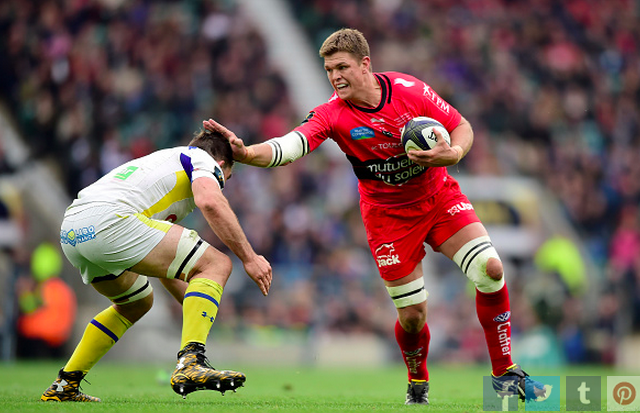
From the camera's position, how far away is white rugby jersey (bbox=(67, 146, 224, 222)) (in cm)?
632

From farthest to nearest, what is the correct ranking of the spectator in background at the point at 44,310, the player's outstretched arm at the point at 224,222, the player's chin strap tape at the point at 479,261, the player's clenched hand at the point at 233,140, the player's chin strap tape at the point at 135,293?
the spectator in background at the point at 44,310
the player's chin strap tape at the point at 479,261
the player's chin strap tape at the point at 135,293
the player's clenched hand at the point at 233,140
the player's outstretched arm at the point at 224,222

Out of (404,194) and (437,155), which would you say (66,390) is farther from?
(437,155)

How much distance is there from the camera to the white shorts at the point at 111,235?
6.19 metres

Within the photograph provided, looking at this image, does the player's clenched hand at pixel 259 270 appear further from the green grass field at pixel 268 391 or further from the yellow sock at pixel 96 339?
the yellow sock at pixel 96 339

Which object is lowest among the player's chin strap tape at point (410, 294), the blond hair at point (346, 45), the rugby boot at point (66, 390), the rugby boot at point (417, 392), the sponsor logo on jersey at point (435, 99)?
the rugby boot at point (66, 390)

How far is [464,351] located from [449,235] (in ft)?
30.1

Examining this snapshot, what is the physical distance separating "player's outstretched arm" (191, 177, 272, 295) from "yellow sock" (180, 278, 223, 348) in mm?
333

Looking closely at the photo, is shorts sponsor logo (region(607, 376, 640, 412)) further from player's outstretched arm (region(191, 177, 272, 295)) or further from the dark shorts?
player's outstretched arm (region(191, 177, 272, 295))

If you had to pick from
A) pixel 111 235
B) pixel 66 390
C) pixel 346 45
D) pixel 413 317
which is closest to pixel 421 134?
pixel 346 45

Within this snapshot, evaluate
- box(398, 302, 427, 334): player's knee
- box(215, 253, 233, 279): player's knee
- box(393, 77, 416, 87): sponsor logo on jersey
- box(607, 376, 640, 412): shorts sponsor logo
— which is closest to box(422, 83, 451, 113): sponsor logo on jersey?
box(393, 77, 416, 87): sponsor logo on jersey

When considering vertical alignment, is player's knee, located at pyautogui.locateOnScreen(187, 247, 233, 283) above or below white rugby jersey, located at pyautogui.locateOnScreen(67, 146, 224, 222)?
below

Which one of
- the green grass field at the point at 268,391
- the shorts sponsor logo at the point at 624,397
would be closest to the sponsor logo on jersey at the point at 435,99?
the green grass field at the point at 268,391

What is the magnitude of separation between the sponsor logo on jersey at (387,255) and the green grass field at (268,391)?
1143 mm

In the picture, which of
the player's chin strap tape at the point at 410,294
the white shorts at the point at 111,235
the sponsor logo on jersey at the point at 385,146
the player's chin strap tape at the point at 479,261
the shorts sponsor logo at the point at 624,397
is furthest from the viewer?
the player's chin strap tape at the point at 410,294
